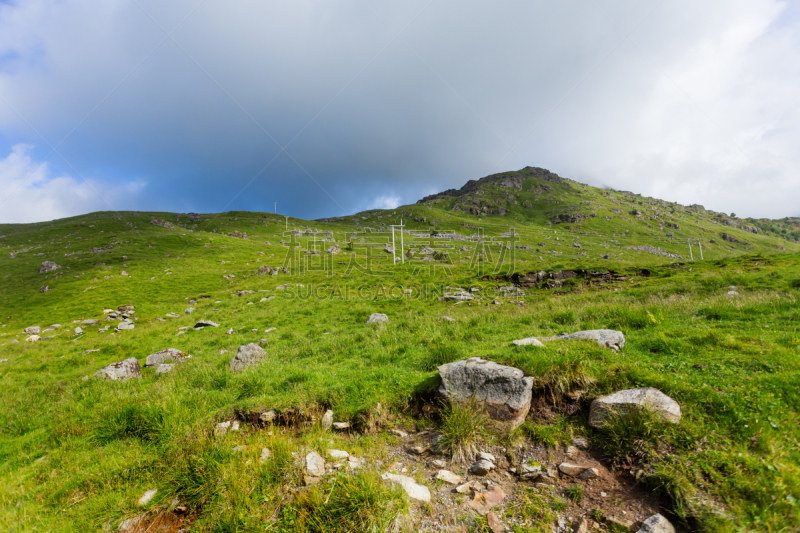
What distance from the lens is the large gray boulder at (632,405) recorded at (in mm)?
4508

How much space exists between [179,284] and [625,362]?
47.4m

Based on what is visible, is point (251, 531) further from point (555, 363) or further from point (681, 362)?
point (681, 362)

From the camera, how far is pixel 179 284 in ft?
125

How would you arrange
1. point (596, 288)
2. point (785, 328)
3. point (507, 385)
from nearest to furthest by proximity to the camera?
point (507, 385) → point (785, 328) → point (596, 288)

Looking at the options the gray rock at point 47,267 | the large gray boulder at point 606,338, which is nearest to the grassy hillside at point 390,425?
the large gray boulder at point 606,338

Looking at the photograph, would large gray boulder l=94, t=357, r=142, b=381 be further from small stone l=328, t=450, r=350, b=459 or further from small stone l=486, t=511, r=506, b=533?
small stone l=486, t=511, r=506, b=533

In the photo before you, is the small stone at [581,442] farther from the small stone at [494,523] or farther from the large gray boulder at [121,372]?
the large gray boulder at [121,372]

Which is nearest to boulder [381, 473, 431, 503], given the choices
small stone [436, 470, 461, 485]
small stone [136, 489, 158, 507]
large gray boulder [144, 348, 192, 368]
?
small stone [436, 470, 461, 485]

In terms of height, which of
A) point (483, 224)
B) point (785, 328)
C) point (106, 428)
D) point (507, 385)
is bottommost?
point (106, 428)

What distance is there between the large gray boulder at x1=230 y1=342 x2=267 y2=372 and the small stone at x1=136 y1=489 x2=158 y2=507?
5.16 metres

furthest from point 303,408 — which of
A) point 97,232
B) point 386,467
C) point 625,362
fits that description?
point 97,232

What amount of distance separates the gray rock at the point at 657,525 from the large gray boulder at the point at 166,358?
15470 millimetres

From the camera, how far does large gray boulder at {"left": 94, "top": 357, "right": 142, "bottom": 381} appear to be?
1066 cm

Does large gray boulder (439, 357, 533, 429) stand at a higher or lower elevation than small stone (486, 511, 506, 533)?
higher
